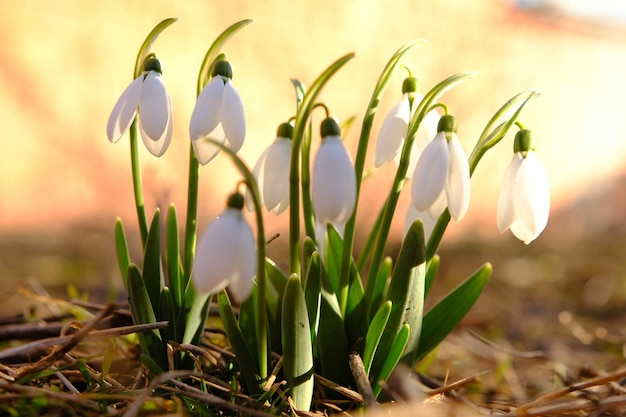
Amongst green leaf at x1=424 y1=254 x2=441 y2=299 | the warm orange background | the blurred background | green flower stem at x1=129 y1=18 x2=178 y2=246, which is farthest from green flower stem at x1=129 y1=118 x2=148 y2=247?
the warm orange background

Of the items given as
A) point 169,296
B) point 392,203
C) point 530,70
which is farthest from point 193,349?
point 530,70

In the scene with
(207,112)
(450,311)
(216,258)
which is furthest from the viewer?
(450,311)

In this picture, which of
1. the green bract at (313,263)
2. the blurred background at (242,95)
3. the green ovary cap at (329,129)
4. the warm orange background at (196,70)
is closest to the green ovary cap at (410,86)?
the green bract at (313,263)

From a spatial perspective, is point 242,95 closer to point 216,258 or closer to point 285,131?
point 285,131

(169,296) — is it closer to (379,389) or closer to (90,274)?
(379,389)

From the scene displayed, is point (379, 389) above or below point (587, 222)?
above

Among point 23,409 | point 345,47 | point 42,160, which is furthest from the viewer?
point 345,47

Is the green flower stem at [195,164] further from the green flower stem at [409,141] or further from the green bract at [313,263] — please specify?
the green flower stem at [409,141]

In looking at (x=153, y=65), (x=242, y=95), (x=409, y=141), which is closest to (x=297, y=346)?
(x=409, y=141)

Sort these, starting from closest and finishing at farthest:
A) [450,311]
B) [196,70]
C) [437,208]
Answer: [437,208]
[450,311]
[196,70]
